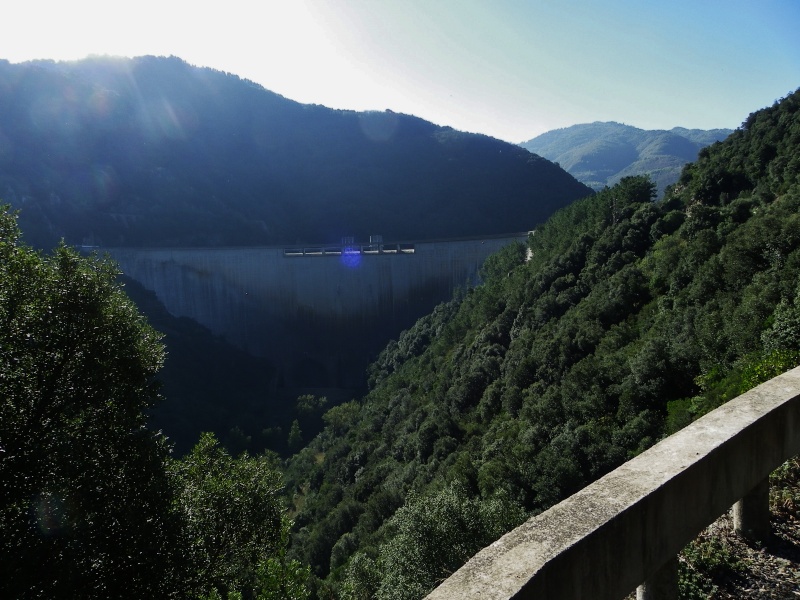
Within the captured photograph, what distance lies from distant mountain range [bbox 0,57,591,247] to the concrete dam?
18.3 m

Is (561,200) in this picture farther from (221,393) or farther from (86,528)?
(86,528)

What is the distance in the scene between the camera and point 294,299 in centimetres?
5403

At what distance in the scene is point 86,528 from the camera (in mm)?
5988

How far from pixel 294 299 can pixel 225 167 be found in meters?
45.7

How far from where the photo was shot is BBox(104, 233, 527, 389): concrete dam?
5241 centimetres

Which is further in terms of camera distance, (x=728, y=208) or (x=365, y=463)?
(x=365, y=463)

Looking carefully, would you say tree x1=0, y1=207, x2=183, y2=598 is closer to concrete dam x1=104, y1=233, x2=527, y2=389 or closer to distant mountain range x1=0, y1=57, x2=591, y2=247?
concrete dam x1=104, y1=233, x2=527, y2=389

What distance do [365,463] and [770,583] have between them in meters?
30.1

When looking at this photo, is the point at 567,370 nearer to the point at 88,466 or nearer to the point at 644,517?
the point at 88,466

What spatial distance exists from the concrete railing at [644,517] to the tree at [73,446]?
563 centimetres

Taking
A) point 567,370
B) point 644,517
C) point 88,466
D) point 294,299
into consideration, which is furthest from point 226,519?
point 294,299

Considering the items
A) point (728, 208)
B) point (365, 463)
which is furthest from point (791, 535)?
point (365, 463)

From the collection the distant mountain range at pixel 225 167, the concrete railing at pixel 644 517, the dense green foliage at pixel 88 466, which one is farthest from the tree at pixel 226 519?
the distant mountain range at pixel 225 167

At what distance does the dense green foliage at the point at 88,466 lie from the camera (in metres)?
5.70
